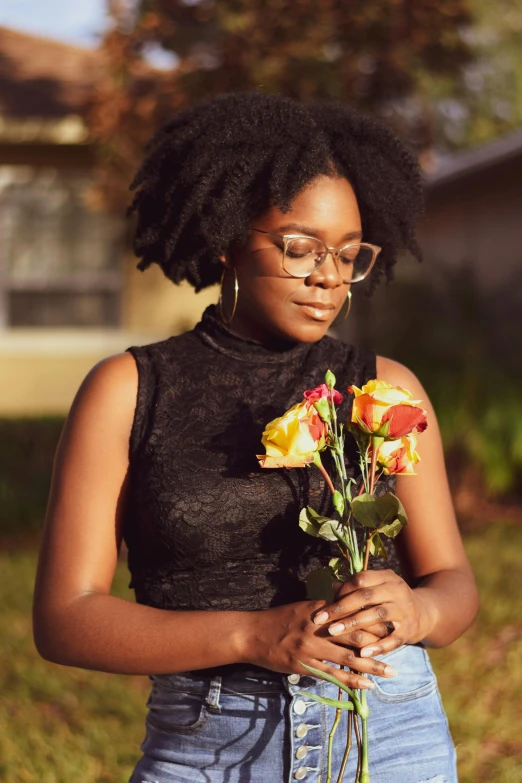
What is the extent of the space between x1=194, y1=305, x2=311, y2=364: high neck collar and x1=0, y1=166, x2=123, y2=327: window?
8.76 metres

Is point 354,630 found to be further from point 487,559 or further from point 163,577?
point 487,559

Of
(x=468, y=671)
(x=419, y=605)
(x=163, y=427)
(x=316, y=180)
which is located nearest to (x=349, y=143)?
(x=316, y=180)

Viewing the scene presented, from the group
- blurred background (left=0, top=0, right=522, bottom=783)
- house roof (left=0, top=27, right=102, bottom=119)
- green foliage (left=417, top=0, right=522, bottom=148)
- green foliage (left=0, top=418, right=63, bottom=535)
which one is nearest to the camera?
blurred background (left=0, top=0, right=522, bottom=783)

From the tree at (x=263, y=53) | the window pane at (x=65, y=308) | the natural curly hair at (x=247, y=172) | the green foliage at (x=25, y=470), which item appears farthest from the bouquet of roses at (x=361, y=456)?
the window pane at (x=65, y=308)

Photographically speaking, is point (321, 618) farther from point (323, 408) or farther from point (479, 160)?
point (479, 160)

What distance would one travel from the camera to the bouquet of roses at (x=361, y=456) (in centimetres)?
170

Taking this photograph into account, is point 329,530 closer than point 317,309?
Yes

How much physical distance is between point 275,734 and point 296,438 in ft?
2.04

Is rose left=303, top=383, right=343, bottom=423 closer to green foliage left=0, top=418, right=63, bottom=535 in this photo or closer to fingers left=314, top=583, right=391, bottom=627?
fingers left=314, top=583, right=391, bottom=627

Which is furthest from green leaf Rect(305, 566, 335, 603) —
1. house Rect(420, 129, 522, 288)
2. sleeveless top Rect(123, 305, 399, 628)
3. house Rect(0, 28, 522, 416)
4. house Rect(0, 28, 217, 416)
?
house Rect(420, 129, 522, 288)

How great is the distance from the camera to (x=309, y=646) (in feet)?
5.55

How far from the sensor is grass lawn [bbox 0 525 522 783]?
4289 millimetres

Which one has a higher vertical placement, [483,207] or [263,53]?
[263,53]

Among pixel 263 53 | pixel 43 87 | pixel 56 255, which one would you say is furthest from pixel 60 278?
pixel 263 53
